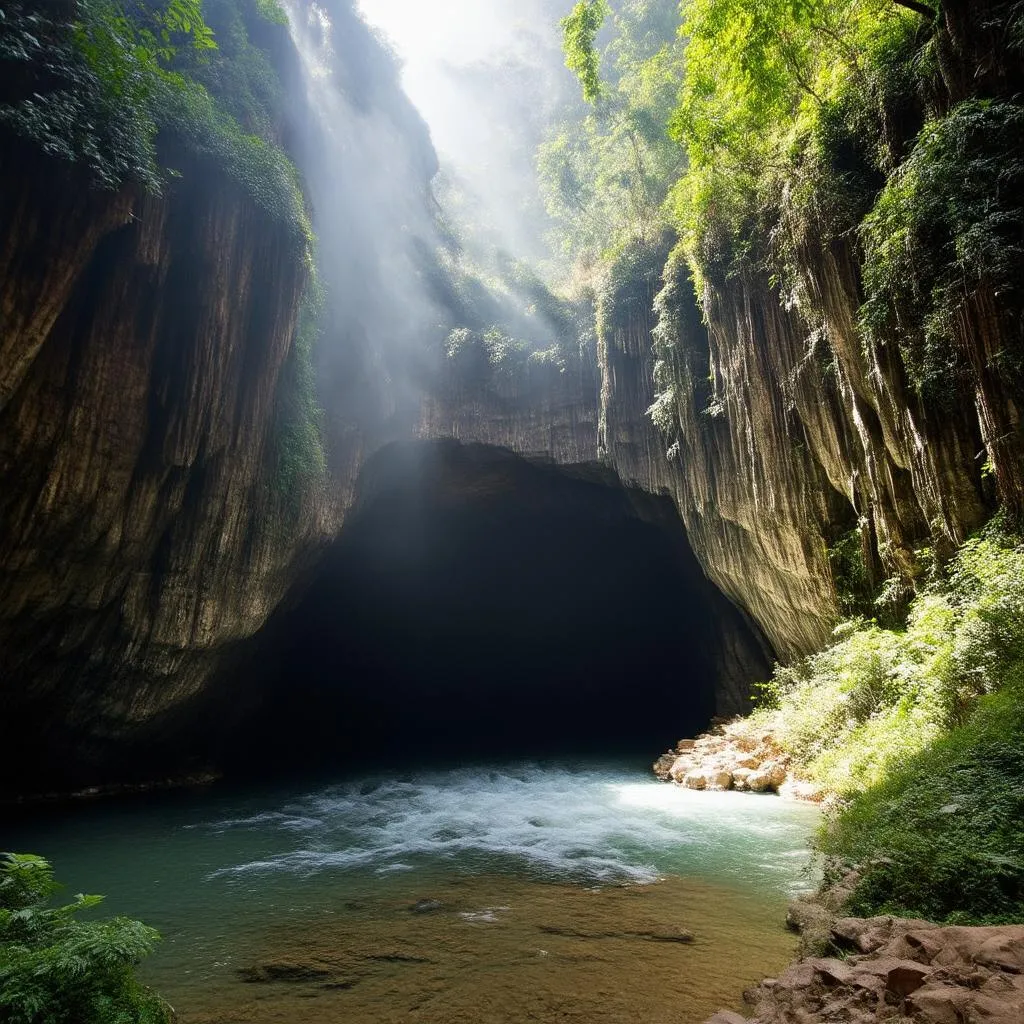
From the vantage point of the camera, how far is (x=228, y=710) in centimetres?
1812

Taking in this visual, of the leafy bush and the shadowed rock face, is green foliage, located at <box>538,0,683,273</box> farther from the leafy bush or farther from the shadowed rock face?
the leafy bush

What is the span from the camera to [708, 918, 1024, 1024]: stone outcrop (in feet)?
8.47

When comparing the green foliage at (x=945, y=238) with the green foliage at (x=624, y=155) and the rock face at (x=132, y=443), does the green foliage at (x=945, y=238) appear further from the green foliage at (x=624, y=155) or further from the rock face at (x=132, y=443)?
the green foliage at (x=624, y=155)

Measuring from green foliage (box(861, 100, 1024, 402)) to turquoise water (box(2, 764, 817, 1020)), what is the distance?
661 cm

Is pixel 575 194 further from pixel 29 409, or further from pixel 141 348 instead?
pixel 29 409

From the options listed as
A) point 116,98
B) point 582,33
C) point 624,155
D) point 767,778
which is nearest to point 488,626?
point 767,778

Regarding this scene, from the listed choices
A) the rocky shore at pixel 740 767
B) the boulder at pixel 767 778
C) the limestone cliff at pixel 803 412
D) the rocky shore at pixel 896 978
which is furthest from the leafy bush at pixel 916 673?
the rocky shore at pixel 896 978

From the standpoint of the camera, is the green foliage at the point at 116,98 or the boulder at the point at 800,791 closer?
the green foliage at the point at 116,98

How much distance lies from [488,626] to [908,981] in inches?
1051

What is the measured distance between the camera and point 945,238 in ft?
25.7

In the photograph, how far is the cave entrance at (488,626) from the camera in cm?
2159

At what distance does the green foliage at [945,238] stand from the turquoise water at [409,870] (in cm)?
661

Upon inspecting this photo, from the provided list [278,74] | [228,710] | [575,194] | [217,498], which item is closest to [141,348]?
[217,498]

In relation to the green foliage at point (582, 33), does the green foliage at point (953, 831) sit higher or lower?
lower
